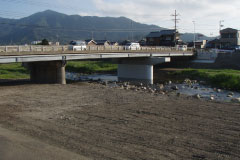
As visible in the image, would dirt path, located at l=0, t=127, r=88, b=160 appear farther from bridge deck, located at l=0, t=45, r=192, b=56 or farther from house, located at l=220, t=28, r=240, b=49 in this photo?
house, located at l=220, t=28, r=240, b=49

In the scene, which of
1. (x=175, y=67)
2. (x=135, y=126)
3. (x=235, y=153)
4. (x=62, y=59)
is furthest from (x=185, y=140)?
(x=175, y=67)

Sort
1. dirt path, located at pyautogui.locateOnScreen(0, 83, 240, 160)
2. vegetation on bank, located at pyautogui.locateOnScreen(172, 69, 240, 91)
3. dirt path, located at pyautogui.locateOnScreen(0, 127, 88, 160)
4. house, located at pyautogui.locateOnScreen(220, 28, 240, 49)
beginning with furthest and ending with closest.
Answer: house, located at pyautogui.locateOnScreen(220, 28, 240, 49)
vegetation on bank, located at pyautogui.locateOnScreen(172, 69, 240, 91)
dirt path, located at pyautogui.locateOnScreen(0, 83, 240, 160)
dirt path, located at pyautogui.locateOnScreen(0, 127, 88, 160)

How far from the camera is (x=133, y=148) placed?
9648 millimetres

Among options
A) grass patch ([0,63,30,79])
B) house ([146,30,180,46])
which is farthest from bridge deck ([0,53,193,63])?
house ([146,30,180,46])

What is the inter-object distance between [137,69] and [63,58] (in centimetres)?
1502

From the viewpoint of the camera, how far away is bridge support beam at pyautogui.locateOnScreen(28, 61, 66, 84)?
2980cm

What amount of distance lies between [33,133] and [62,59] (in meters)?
18.0

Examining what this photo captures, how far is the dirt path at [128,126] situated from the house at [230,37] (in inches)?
2067

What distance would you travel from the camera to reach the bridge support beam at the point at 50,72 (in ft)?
97.8

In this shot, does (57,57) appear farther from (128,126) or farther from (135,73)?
(128,126)

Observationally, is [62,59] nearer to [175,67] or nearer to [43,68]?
[43,68]

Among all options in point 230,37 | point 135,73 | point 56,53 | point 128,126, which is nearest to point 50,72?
point 56,53

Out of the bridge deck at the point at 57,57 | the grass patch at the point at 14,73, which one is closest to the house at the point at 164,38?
the bridge deck at the point at 57,57

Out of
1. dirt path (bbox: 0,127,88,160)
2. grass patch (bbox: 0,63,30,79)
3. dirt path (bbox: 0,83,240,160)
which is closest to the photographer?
dirt path (bbox: 0,127,88,160)
